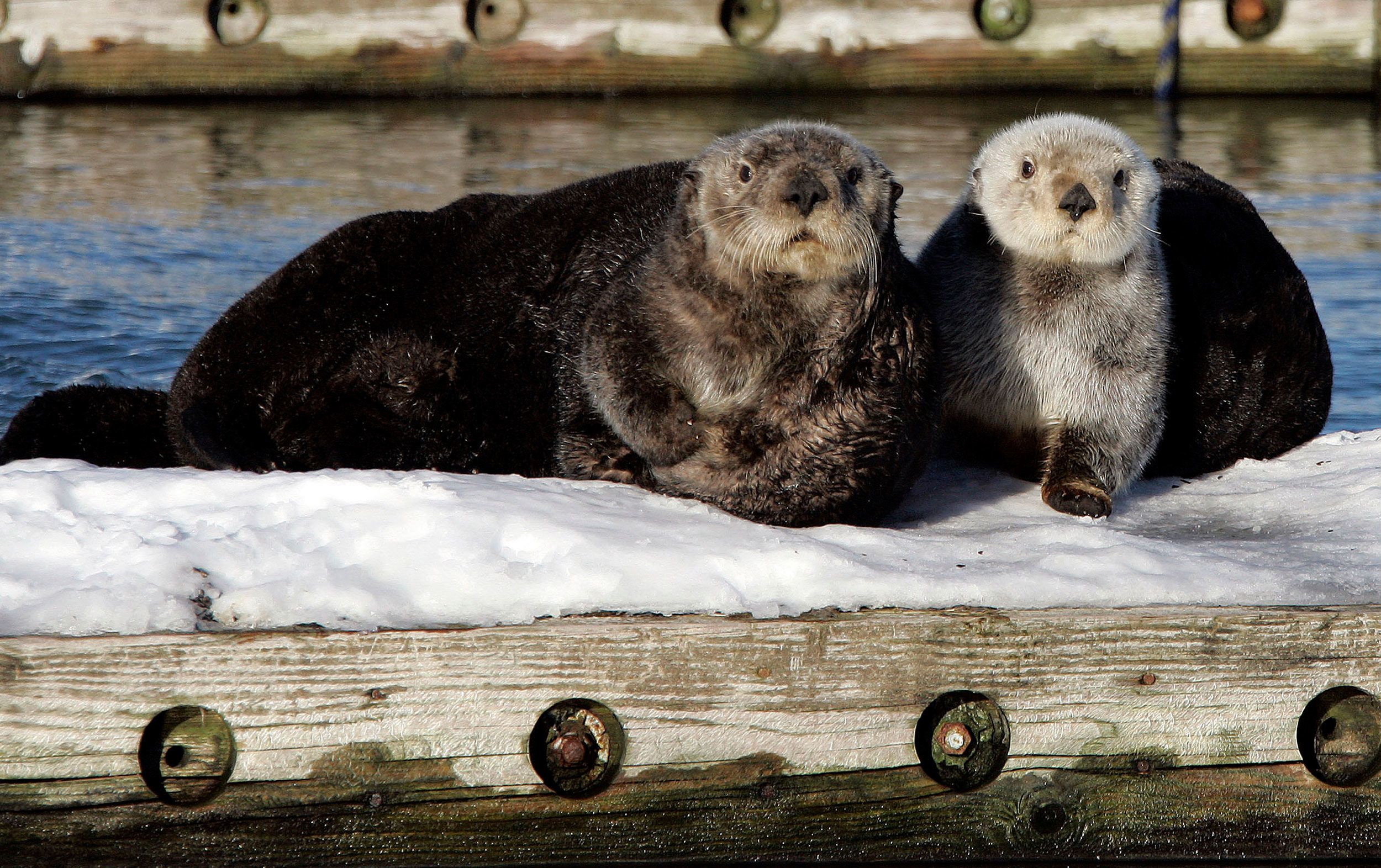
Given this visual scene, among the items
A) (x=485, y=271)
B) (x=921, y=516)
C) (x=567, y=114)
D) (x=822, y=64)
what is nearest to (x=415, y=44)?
(x=567, y=114)

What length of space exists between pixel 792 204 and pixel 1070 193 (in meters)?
0.94

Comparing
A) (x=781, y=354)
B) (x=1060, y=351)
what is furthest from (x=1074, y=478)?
(x=781, y=354)

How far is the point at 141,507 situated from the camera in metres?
3.18

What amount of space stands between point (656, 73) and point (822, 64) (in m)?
1.58

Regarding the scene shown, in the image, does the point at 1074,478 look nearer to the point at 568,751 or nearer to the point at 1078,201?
the point at 1078,201

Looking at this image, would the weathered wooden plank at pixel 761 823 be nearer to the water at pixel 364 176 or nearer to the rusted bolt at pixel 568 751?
the rusted bolt at pixel 568 751

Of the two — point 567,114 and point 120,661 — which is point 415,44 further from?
point 120,661

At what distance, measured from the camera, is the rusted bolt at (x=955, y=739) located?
2.91m

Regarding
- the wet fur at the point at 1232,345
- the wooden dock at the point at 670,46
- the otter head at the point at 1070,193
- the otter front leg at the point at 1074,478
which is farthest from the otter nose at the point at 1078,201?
the wooden dock at the point at 670,46

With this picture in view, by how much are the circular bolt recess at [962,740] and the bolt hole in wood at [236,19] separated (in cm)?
1229

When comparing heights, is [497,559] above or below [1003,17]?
below

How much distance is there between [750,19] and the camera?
13.8 m

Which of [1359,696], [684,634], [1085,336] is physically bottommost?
[1359,696]

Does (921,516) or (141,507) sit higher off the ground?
(141,507)
